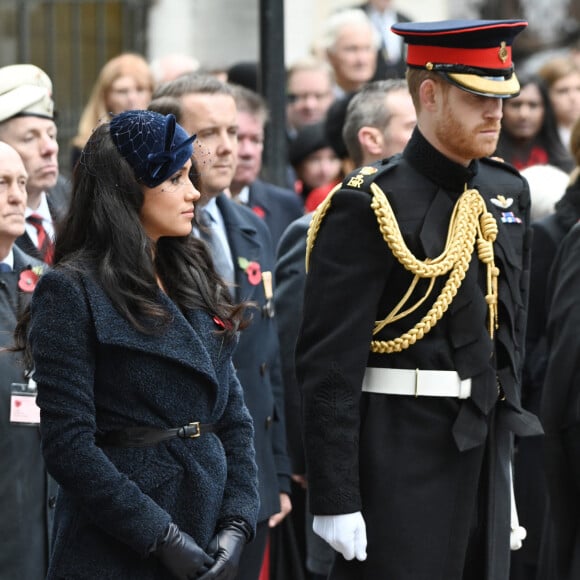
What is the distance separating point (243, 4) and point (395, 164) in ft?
28.2

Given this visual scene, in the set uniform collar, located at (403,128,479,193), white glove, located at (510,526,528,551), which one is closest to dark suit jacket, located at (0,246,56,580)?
A: uniform collar, located at (403,128,479,193)

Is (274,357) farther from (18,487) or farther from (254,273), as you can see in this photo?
(18,487)

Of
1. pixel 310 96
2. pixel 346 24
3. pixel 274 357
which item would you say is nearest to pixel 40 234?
pixel 274 357

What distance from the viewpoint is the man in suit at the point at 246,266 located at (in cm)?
529

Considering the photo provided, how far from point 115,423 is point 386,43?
23.6 feet

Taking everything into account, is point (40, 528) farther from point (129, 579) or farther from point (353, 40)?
point (353, 40)

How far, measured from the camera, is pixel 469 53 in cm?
434

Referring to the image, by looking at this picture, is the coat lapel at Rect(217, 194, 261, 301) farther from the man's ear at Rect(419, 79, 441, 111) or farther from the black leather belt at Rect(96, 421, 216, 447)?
the black leather belt at Rect(96, 421, 216, 447)

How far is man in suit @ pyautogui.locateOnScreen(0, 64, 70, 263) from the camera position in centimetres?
572

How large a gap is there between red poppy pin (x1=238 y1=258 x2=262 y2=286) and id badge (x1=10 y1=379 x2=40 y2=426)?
0.93 metres

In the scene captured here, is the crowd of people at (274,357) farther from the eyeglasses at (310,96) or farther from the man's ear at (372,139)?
the eyeglasses at (310,96)

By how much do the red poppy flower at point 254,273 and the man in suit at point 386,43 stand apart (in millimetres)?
4485

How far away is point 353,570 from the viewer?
4.30 metres

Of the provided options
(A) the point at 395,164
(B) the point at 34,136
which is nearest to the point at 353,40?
(B) the point at 34,136
